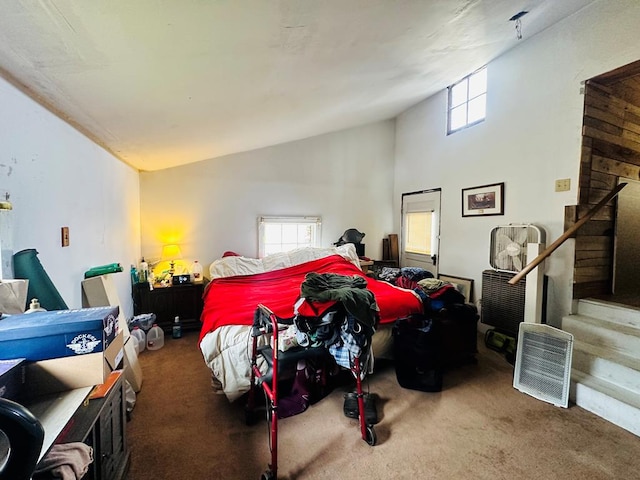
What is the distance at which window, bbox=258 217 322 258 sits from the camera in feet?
14.0

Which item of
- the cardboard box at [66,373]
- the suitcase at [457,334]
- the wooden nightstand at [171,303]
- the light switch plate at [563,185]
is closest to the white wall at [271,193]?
the wooden nightstand at [171,303]

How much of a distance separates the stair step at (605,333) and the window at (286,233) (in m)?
3.16

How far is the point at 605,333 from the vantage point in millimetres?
2398

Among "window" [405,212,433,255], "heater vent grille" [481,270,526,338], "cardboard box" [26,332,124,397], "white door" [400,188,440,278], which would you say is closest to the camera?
"cardboard box" [26,332,124,397]

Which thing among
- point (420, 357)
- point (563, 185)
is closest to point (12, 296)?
point (420, 357)

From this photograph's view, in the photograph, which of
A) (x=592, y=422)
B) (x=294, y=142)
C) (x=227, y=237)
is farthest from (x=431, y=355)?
(x=294, y=142)

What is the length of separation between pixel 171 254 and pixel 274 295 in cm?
173

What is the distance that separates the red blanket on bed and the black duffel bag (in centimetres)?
22

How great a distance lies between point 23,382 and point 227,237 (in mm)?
3235

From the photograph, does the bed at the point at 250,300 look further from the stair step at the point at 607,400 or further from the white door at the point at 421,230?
the stair step at the point at 607,400

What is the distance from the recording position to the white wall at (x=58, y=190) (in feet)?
4.48

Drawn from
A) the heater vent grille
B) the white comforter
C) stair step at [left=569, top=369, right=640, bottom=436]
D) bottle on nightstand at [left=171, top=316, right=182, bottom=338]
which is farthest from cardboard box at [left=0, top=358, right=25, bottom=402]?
the heater vent grille

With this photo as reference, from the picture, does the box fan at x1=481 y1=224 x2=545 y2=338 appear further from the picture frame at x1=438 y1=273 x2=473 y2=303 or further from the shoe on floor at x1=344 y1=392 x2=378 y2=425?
the shoe on floor at x1=344 y1=392 x2=378 y2=425

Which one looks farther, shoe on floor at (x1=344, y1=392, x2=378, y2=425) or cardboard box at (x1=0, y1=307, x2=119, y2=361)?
shoe on floor at (x1=344, y1=392, x2=378, y2=425)
